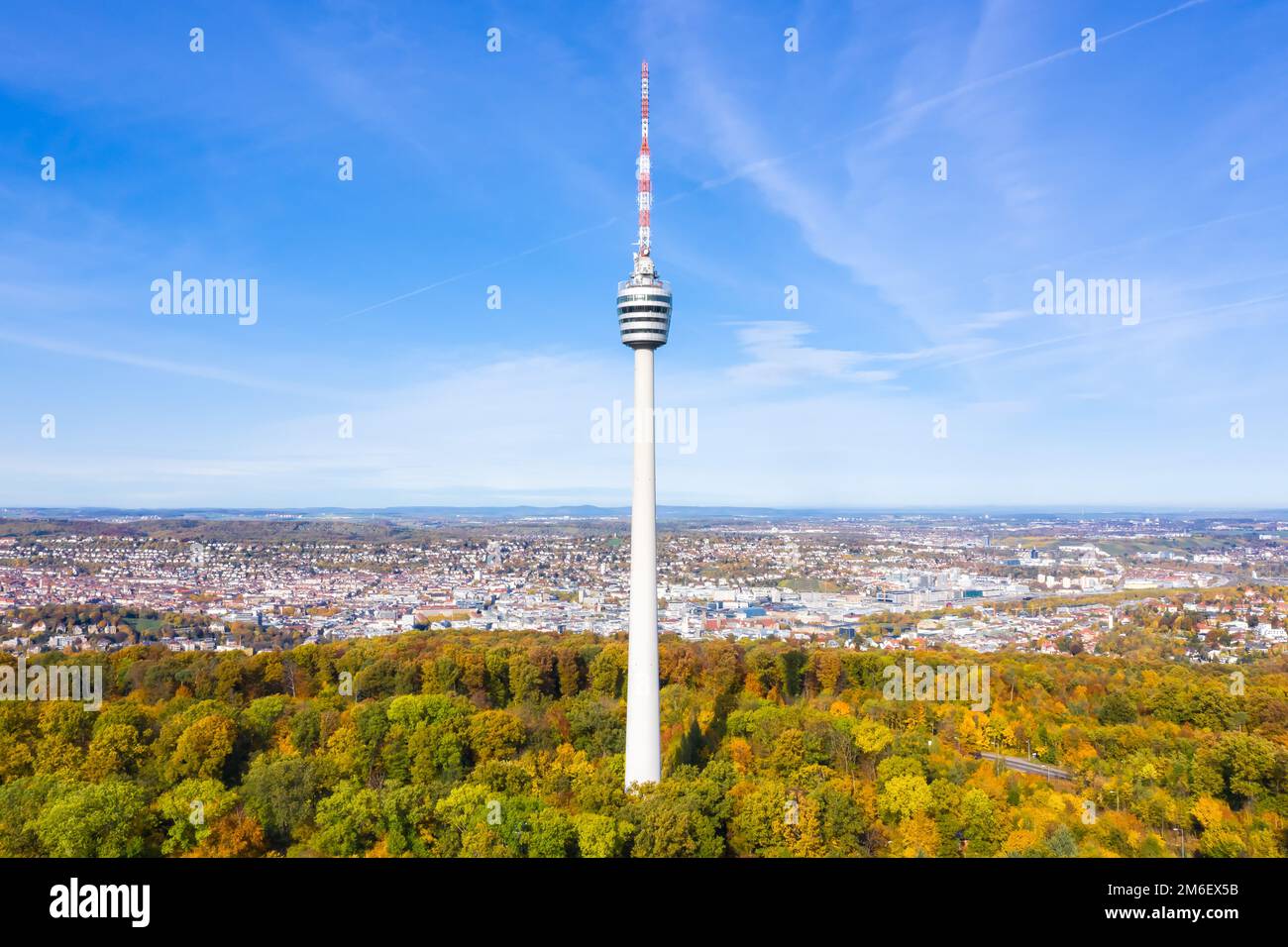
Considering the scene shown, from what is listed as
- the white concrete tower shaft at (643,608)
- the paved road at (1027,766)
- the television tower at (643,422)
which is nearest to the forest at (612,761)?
the paved road at (1027,766)

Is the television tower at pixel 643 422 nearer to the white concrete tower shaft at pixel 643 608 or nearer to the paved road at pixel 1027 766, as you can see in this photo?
the white concrete tower shaft at pixel 643 608

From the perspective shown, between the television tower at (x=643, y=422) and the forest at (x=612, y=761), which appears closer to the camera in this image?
the forest at (x=612, y=761)

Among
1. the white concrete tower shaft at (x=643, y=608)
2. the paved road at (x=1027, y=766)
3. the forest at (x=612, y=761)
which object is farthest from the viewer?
the paved road at (x=1027, y=766)

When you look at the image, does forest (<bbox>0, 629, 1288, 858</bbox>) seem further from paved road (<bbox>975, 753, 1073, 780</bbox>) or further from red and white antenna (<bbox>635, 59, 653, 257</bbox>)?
red and white antenna (<bbox>635, 59, 653, 257</bbox>)

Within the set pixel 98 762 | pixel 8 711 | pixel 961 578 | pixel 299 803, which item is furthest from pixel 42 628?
pixel 961 578

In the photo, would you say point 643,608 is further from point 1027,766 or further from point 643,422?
point 1027,766

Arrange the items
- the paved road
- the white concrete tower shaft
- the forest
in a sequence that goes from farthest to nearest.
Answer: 1. the paved road
2. the white concrete tower shaft
3. the forest

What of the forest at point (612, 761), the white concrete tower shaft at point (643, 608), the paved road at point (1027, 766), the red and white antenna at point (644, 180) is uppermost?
the red and white antenna at point (644, 180)

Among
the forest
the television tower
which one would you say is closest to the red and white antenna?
the television tower
